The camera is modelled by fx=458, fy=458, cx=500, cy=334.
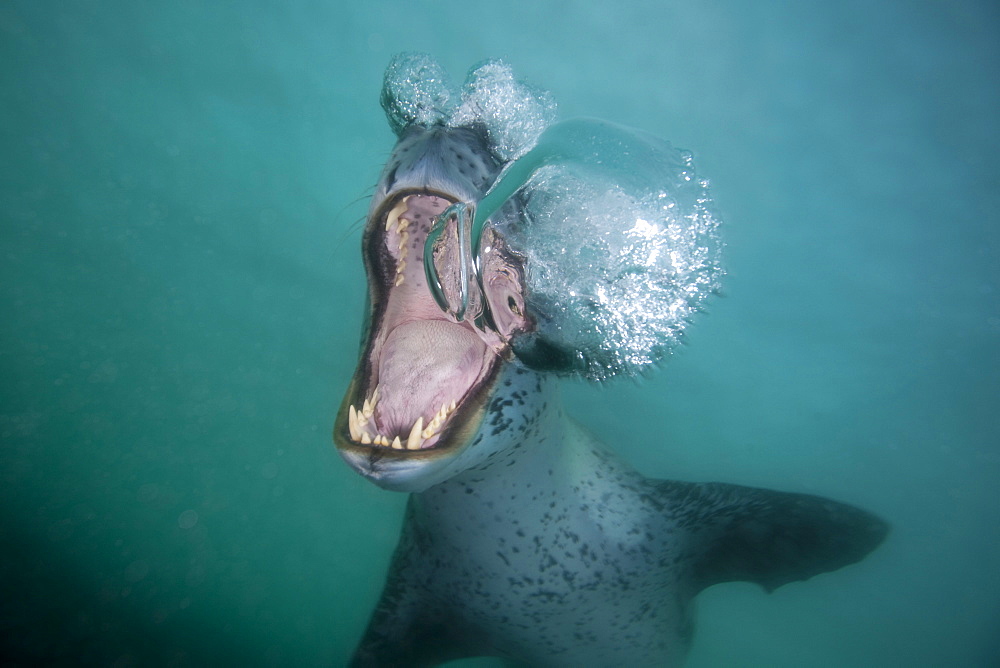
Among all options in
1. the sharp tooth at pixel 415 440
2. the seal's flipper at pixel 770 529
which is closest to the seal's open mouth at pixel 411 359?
the sharp tooth at pixel 415 440

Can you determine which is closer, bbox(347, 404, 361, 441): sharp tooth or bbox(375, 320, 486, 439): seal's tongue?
bbox(347, 404, 361, 441): sharp tooth

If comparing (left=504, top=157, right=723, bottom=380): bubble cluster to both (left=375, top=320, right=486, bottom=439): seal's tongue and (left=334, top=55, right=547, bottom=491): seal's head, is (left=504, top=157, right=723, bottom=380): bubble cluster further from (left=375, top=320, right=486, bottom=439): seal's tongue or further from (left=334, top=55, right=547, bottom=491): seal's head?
(left=375, top=320, right=486, bottom=439): seal's tongue

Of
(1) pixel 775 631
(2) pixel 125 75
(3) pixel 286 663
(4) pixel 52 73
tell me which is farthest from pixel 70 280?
(1) pixel 775 631

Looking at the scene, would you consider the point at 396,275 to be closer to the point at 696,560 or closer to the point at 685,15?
the point at 696,560

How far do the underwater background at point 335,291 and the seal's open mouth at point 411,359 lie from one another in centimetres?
60

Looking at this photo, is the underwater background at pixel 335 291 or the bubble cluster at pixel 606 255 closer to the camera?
the bubble cluster at pixel 606 255

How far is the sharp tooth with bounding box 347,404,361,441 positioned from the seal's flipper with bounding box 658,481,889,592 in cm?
271

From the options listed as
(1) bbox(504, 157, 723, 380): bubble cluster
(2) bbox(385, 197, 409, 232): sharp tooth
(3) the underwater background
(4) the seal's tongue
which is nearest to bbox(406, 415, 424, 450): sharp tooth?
(4) the seal's tongue

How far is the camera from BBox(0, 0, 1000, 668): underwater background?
757 cm

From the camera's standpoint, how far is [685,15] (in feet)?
23.1

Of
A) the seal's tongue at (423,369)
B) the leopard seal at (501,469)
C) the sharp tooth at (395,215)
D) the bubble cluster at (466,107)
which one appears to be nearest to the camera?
the leopard seal at (501,469)

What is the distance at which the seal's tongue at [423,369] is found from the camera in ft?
9.42

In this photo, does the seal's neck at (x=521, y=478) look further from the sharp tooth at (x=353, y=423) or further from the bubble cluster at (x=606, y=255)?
the sharp tooth at (x=353, y=423)

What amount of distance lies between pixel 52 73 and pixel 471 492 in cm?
1663
